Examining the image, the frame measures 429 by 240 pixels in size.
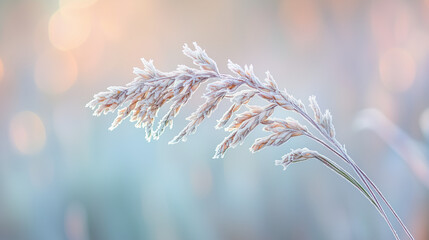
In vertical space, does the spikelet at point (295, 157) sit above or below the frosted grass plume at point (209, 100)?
below

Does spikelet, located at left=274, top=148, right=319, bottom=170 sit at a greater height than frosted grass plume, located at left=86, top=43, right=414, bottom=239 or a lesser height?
lesser

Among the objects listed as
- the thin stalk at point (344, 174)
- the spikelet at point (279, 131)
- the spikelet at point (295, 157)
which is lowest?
the thin stalk at point (344, 174)

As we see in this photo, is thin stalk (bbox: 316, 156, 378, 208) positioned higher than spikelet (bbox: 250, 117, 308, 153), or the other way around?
spikelet (bbox: 250, 117, 308, 153)

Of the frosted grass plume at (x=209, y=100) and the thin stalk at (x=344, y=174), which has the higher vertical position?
the frosted grass plume at (x=209, y=100)

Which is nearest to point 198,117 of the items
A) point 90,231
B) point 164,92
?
point 164,92

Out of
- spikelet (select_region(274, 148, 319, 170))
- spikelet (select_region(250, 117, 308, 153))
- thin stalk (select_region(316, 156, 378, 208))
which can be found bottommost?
thin stalk (select_region(316, 156, 378, 208))

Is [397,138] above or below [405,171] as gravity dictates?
above

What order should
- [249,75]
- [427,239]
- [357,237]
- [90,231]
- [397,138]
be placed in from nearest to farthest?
1. [249,75]
2. [397,138]
3. [427,239]
4. [357,237]
5. [90,231]

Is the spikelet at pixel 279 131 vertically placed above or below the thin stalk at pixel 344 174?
above

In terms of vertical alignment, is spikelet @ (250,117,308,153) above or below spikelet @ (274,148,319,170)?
above

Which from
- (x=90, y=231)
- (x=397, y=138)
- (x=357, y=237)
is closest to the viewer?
(x=397, y=138)

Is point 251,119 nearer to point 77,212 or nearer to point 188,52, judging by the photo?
point 188,52
